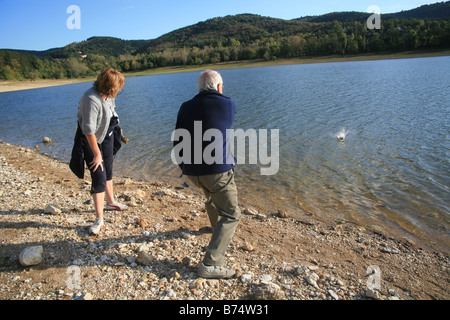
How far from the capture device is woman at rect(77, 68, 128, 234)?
392 cm

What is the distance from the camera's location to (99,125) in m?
4.17

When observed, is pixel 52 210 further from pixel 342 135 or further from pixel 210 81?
pixel 342 135

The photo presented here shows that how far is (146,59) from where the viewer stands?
463 feet

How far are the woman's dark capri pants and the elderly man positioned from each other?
1547 millimetres

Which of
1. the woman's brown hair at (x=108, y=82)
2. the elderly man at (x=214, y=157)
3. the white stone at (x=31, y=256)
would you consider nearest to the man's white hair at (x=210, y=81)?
the elderly man at (x=214, y=157)

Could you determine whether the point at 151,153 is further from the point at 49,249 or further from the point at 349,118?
the point at 349,118

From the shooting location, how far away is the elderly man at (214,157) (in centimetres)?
324

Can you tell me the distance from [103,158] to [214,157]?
2.24 meters

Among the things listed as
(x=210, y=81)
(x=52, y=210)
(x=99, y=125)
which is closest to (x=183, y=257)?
(x=99, y=125)

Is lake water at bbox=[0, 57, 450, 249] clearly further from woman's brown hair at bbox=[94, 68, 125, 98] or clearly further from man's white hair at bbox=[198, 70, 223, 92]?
woman's brown hair at bbox=[94, 68, 125, 98]

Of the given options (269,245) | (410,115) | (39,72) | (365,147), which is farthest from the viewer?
(39,72)

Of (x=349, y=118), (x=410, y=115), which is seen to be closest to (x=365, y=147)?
(x=349, y=118)

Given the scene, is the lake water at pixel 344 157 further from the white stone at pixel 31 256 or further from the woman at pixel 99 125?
the white stone at pixel 31 256
